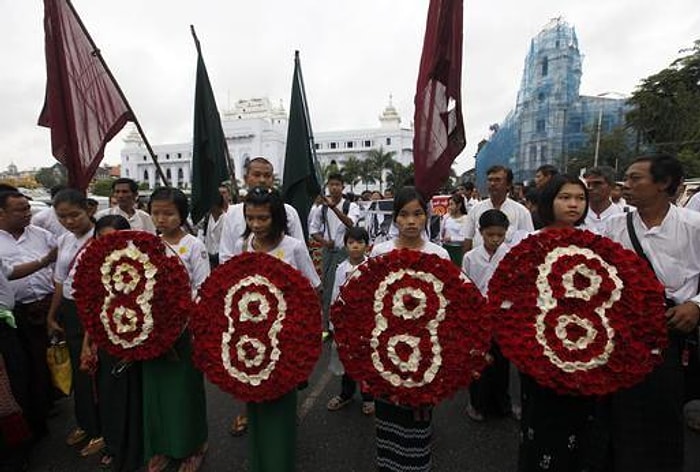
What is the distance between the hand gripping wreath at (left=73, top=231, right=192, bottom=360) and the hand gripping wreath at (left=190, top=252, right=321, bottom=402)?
27 cm

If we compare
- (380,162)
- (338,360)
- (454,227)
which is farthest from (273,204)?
(380,162)

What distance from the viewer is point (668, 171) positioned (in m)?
2.53

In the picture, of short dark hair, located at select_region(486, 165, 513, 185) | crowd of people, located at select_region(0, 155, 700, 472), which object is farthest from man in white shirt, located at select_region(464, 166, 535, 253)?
crowd of people, located at select_region(0, 155, 700, 472)

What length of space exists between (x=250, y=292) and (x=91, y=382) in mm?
1871

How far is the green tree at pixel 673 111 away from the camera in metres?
24.0

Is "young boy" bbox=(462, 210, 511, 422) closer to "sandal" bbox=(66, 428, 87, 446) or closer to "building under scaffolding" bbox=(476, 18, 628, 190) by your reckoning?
"sandal" bbox=(66, 428, 87, 446)

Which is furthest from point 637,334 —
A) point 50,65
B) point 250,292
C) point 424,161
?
point 50,65

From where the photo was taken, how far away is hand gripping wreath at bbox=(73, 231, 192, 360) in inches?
97.8

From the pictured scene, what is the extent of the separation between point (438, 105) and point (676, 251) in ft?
8.05

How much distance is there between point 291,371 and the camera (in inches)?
87.0

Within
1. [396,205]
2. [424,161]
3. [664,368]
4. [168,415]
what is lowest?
[168,415]

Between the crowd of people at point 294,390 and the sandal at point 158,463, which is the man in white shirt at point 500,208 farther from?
the sandal at point 158,463

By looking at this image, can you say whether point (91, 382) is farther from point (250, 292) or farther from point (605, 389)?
point (605, 389)

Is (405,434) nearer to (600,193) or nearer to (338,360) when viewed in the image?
(338,360)
